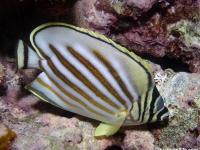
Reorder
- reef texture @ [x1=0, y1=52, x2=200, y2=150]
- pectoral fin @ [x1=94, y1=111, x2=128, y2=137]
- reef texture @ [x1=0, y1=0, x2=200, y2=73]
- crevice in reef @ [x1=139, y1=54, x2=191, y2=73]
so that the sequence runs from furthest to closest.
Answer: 1. crevice in reef @ [x1=139, y1=54, x2=191, y2=73]
2. reef texture @ [x1=0, y1=0, x2=200, y2=73]
3. reef texture @ [x1=0, y1=52, x2=200, y2=150]
4. pectoral fin @ [x1=94, y1=111, x2=128, y2=137]

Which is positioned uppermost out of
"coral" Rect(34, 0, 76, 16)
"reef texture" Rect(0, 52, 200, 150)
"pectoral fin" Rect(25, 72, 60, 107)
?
"coral" Rect(34, 0, 76, 16)

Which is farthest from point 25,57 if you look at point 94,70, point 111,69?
point 111,69

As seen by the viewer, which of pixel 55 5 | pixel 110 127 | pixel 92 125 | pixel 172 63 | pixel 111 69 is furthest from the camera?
Answer: pixel 172 63

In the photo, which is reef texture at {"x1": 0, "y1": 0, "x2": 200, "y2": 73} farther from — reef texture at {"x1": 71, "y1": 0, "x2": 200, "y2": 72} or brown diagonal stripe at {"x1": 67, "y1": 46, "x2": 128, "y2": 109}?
brown diagonal stripe at {"x1": 67, "y1": 46, "x2": 128, "y2": 109}

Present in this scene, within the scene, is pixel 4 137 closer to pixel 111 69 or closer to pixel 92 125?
pixel 92 125

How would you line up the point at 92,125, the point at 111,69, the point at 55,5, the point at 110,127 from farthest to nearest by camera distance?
the point at 92,125, the point at 110,127, the point at 55,5, the point at 111,69

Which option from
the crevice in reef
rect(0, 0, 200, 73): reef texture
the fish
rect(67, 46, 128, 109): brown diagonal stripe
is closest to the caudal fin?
the fish

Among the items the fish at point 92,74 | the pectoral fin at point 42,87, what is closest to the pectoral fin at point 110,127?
the fish at point 92,74
